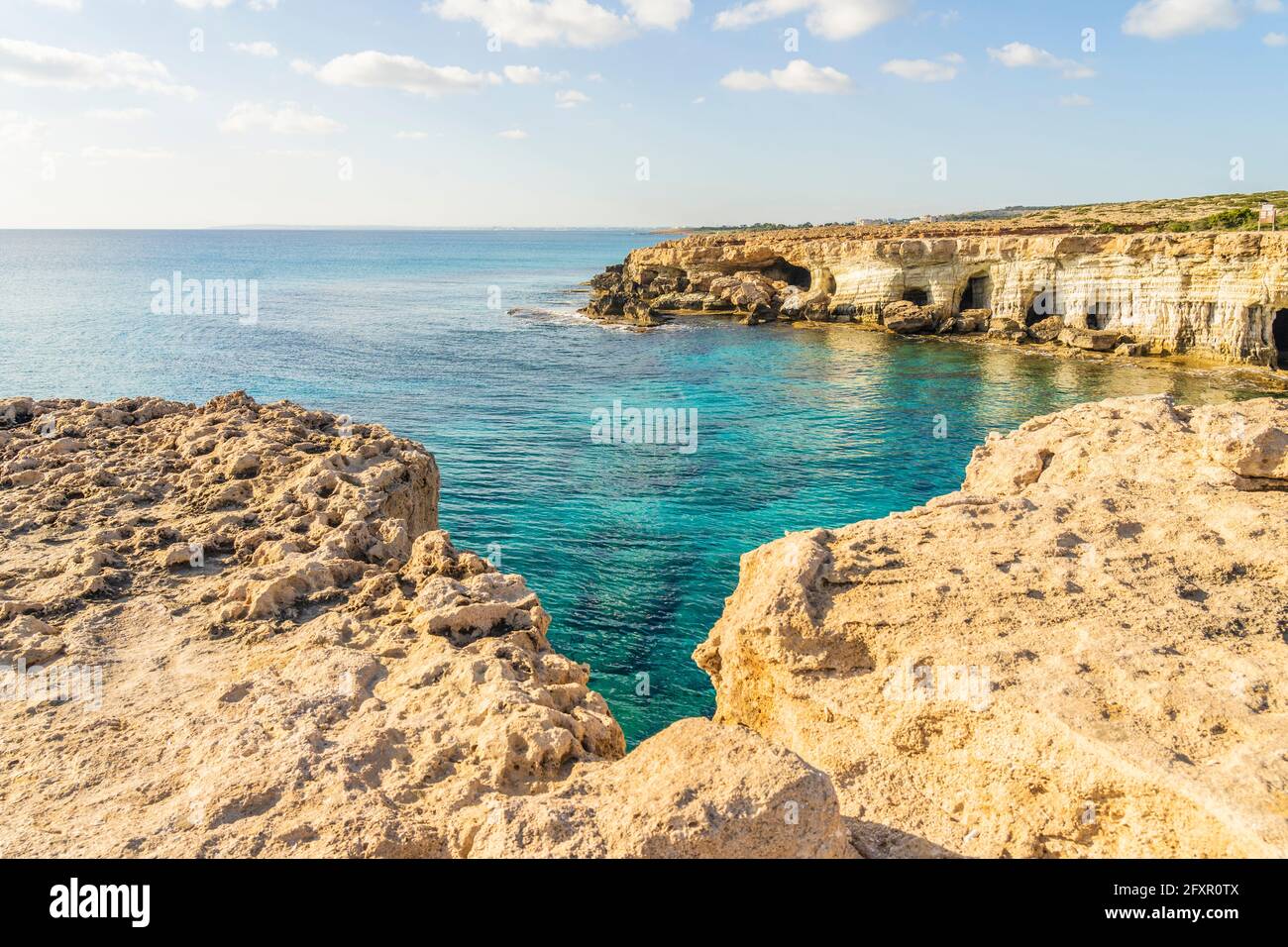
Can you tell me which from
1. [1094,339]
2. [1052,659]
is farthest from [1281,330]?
[1052,659]

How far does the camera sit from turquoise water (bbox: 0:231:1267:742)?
1795cm

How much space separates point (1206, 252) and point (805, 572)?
4361 centimetres

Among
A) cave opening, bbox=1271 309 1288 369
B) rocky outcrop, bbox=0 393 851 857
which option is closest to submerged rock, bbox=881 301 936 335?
cave opening, bbox=1271 309 1288 369

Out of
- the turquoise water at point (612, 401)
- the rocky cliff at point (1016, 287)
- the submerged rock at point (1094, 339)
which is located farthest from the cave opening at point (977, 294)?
the submerged rock at point (1094, 339)

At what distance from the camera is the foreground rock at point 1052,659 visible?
18.5 ft

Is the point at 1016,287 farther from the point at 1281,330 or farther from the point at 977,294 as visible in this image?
the point at 1281,330

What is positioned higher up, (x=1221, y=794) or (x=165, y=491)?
(x=165, y=491)

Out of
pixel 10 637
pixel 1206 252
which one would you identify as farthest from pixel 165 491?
pixel 1206 252

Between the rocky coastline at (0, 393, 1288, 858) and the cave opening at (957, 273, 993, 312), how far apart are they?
47.2 meters

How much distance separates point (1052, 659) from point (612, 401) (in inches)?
1223
